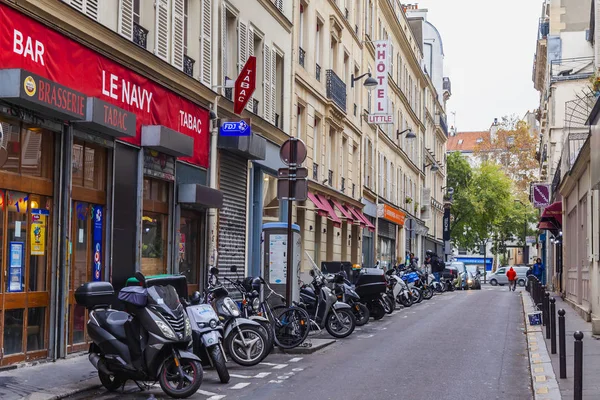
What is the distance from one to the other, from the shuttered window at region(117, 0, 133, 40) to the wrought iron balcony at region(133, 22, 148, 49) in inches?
12.4

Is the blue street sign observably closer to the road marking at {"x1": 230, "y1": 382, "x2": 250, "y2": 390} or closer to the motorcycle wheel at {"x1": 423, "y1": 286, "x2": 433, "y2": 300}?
the road marking at {"x1": 230, "y1": 382, "x2": 250, "y2": 390}

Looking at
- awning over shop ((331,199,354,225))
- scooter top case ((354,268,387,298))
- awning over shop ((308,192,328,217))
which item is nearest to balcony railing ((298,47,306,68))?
awning over shop ((308,192,328,217))

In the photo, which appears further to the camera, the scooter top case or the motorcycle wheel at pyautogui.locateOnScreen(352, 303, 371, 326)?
the scooter top case

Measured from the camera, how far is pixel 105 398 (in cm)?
924

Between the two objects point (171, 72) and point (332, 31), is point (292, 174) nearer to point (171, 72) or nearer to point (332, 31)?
point (171, 72)

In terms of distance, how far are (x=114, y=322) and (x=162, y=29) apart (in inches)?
294

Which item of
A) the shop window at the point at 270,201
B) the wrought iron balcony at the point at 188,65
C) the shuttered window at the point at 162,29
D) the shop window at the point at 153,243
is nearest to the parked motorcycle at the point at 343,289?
the shop window at the point at 153,243

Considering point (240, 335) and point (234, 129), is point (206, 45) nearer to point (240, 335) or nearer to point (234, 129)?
point (234, 129)

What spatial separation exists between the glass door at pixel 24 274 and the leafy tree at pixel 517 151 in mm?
67997

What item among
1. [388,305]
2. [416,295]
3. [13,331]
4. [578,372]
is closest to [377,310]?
[388,305]

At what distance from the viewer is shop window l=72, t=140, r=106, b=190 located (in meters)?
12.5

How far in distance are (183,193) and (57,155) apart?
4416 millimetres

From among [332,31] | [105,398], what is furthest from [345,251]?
[105,398]

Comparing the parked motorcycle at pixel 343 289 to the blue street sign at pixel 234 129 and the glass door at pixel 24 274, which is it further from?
the glass door at pixel 24 274
